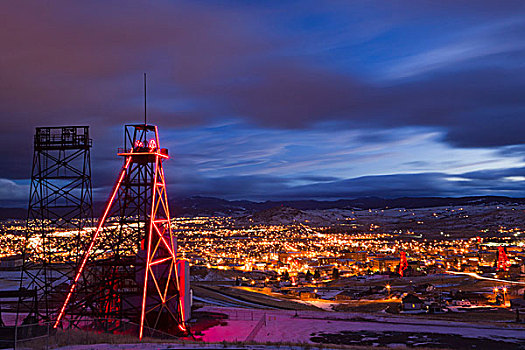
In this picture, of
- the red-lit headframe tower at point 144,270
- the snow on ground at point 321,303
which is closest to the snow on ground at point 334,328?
the red-lit headframe tower at point 144,270

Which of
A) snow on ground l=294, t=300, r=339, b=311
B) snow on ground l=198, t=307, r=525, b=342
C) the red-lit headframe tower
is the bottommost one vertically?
snow on ground l=294, t=300, r=339, b=311

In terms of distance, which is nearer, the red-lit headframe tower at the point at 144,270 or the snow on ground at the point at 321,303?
the red-lit headframe tower at the point at 144,270

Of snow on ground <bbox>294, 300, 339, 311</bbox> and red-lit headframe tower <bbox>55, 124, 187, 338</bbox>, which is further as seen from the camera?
snow on ground <bbox>294, 300, 339, 311</bbox>

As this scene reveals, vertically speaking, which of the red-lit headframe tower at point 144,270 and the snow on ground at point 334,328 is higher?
the red-lit headframe tower at point 144,270

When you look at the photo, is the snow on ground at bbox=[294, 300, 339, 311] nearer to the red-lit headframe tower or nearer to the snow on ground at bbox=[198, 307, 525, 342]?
the snow on ground at bbox=[198, 307, 525, 342]

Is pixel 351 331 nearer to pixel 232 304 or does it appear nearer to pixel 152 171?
pixel 152 171

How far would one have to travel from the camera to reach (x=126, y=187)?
98.6 ft

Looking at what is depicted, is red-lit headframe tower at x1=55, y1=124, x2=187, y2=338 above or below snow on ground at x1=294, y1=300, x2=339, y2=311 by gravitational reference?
above

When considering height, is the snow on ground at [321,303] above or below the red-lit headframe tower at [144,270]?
below

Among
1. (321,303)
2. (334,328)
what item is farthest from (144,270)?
(321,303)

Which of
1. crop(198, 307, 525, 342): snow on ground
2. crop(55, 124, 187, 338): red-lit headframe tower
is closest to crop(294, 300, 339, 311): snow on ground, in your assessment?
crop(198, 307, 525, 342): snow on ground

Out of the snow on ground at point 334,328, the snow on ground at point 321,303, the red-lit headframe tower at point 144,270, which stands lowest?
the snow on ground at point 321,303

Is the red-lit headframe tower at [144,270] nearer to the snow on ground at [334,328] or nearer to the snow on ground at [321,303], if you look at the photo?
the snow on ground at [334,328]

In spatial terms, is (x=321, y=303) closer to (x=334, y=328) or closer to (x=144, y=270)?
(x=334, y=328)
